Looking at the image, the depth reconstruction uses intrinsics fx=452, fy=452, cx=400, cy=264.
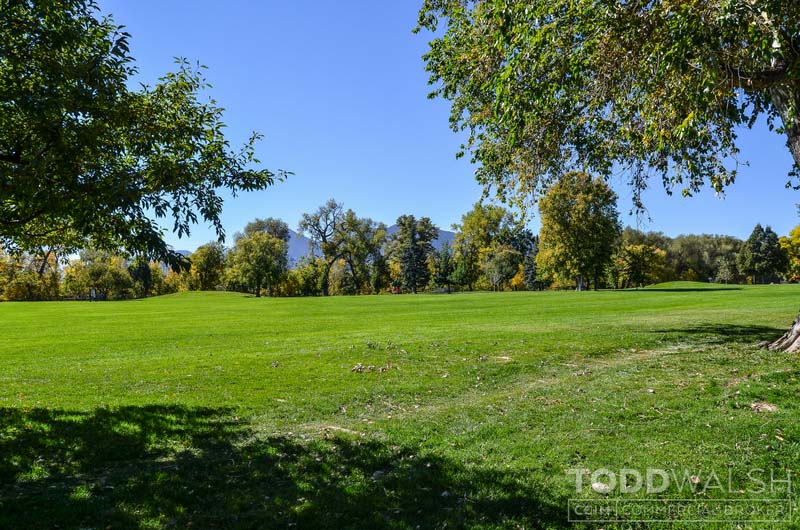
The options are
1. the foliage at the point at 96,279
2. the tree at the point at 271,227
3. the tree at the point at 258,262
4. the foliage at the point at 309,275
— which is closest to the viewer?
the tree at the point at 258,262

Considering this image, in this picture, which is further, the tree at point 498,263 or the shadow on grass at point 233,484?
the tree at point 498,263

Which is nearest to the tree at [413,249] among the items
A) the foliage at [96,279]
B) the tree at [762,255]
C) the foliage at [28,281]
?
the foliage at [96,279]

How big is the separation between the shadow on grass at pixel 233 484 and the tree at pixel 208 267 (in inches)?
3737

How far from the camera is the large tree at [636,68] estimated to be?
755 centimetres

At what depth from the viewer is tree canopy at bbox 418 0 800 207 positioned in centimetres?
754

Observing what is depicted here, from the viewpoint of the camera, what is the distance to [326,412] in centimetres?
956

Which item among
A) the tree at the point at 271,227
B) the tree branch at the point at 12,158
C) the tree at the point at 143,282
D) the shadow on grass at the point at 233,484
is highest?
the tree at the point at 271,227

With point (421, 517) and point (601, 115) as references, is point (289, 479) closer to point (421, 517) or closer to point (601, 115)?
point (421, 517)

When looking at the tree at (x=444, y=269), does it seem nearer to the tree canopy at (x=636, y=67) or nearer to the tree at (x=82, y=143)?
the tree canopy at (x=636, y=67)

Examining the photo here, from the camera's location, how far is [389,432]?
26.6ft

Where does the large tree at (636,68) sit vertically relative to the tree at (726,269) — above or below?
above

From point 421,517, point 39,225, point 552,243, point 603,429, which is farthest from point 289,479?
point 552,243

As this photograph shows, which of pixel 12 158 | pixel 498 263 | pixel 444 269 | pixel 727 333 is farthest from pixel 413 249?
pixel 12 158

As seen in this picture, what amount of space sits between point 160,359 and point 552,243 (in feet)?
183
